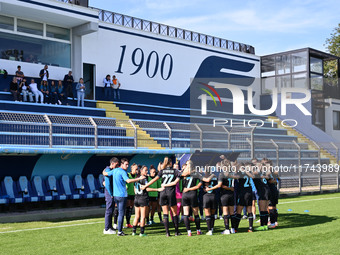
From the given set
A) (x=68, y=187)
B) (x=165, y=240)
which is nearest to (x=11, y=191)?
(x=68, y=187)

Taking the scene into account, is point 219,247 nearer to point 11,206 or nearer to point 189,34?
point 11,206

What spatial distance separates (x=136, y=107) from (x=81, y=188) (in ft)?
31.5

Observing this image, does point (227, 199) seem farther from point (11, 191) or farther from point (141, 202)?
point (11, 191)

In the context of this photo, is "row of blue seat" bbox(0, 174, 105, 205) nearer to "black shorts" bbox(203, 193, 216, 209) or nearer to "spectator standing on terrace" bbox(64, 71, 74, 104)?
"spectator standing on terrace" bbox(64, 71, 74, 104)

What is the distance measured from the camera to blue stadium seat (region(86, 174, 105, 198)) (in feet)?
53.1

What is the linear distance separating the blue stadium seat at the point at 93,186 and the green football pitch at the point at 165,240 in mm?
2946

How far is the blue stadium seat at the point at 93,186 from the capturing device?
1618cm

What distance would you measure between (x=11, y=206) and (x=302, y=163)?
13976 mm

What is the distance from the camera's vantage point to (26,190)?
48.3 feet

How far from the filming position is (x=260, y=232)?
10.9 m

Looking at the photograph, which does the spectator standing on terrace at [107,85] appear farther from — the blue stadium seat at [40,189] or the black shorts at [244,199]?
the black shorts at [244,199]

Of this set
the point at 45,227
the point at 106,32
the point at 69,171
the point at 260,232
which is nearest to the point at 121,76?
the point at 106,32

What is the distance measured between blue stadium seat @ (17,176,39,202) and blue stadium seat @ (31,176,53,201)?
148 mm

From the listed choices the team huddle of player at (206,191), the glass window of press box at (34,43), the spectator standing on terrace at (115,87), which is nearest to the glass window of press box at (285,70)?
the spectator standing on terrace at (115,87)
